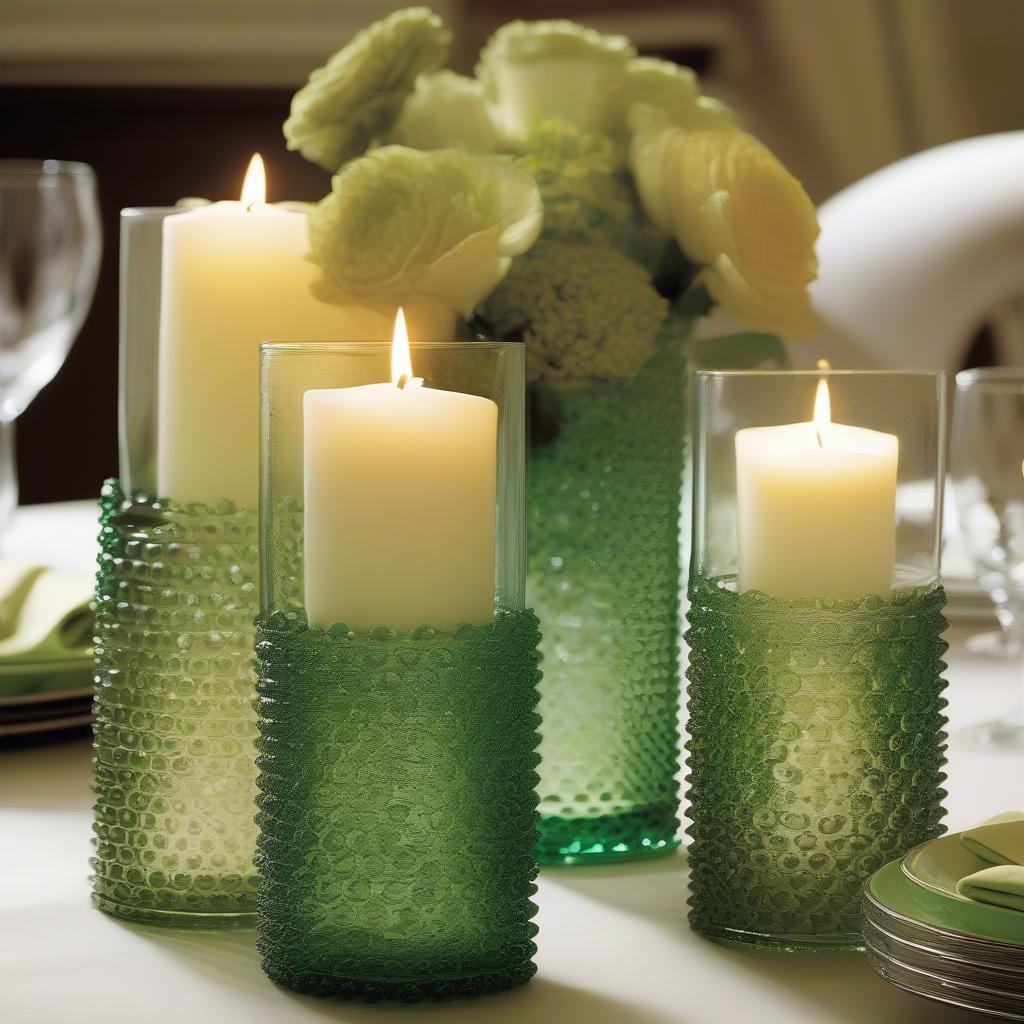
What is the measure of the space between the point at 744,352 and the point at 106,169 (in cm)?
219

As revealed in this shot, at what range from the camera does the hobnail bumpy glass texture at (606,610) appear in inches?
27.5

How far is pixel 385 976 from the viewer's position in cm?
52

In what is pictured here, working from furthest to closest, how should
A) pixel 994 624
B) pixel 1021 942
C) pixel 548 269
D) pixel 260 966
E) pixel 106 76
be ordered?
1. pixel 106 76
2. pixel 994 624
3. pixel 548 269
4. pixel 260 966
5. pixel 1021 942

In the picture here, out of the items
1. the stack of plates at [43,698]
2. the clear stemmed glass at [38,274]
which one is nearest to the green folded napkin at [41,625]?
the stack of plates at [43,698]

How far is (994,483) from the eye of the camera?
93 centimetres

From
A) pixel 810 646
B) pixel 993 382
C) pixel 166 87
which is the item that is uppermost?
pixel 166 87

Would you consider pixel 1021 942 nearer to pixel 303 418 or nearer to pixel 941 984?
pixel 941 984

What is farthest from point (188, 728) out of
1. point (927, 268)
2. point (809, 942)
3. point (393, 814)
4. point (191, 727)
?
point (927, 268)

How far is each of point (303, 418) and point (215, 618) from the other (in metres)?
0.11

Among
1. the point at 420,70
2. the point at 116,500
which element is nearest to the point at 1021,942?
the point at 116,500

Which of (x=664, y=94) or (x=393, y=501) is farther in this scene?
(x=664, y=94)

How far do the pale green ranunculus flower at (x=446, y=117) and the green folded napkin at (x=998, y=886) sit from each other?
0.40m

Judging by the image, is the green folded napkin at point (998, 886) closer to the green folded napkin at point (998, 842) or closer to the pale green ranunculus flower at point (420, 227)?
the green folded napkin at point (998, 842)

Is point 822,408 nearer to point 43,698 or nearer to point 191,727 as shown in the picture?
point 191,727
